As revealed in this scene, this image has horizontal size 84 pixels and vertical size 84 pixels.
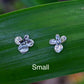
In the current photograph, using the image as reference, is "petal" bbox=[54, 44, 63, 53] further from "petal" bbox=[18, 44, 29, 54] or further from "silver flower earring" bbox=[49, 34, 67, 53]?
"petal" bbox=[18, 44, 29, 54]

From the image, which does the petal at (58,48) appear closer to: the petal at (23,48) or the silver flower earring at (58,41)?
the silver flower earring at (58,41)

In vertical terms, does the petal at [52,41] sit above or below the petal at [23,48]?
above

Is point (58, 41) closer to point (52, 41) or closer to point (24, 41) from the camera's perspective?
point (52, 41)

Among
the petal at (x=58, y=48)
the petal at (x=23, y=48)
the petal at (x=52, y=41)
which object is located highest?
the petal at (x=52, y=41)

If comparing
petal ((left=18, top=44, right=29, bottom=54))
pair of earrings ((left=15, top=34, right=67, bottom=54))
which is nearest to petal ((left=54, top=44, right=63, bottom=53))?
pair of earrings ((left=15, top=34, right=67, bottom=54))

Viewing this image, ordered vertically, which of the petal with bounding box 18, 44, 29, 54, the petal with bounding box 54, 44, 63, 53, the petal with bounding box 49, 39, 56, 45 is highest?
the petal with bounding box 49, 39, 56, 45

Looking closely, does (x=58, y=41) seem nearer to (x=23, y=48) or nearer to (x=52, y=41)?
(x=52, y=41)

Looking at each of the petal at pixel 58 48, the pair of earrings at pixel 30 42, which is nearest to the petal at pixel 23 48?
the pair of earrings at pixel 30 42

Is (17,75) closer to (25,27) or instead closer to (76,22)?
(25,27)

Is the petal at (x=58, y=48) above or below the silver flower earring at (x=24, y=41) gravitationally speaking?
below

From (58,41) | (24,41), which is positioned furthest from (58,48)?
(24,41)
